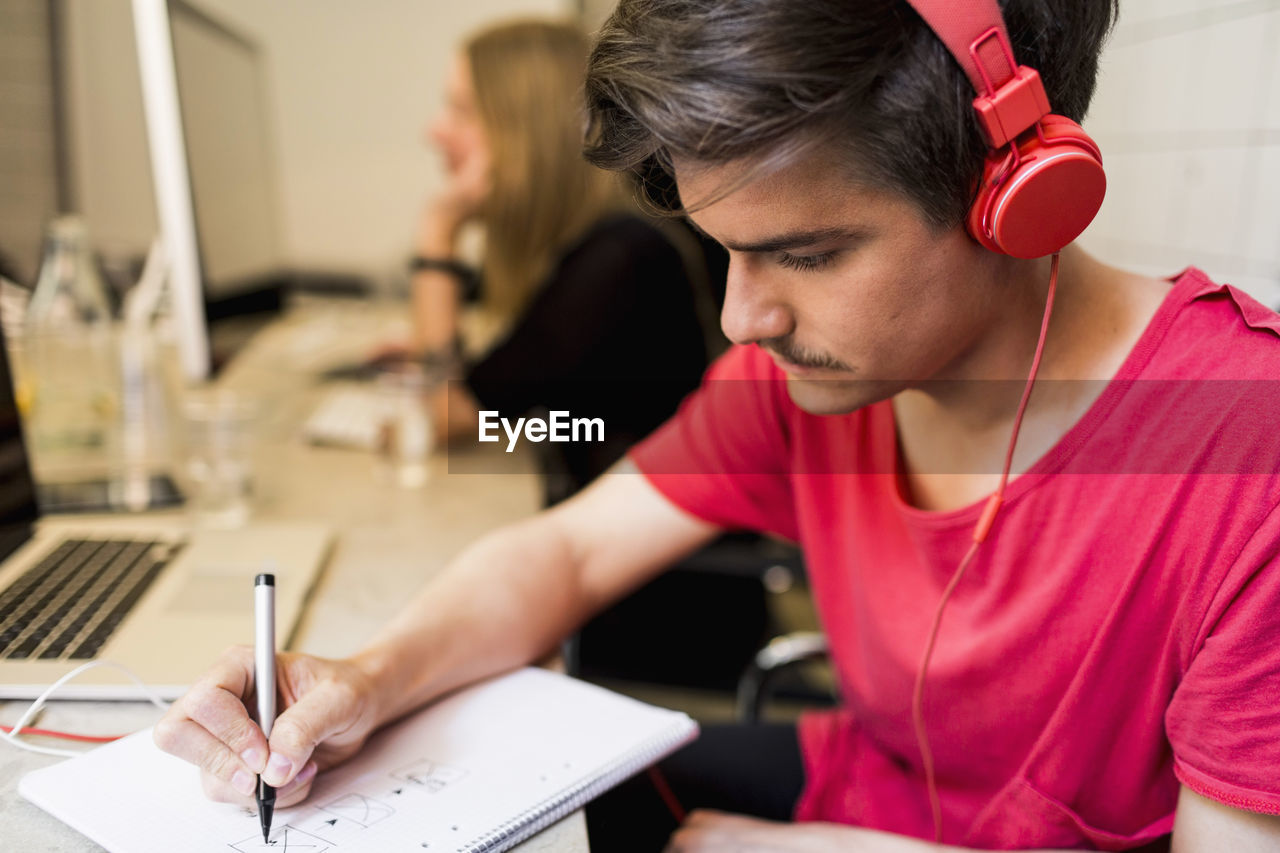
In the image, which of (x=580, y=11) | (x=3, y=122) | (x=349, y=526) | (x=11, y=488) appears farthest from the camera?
(x=580, y=11)

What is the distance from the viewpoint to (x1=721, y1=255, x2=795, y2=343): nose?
2.19 feet

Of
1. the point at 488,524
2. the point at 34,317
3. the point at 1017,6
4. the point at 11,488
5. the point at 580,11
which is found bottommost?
the point at 488,524

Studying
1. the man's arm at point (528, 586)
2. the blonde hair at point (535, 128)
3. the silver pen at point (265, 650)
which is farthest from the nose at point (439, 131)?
the silver pen at point (265, 650)

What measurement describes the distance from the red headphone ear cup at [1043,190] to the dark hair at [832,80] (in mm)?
18

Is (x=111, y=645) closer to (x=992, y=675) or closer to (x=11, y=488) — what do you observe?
(x=11, y=488)

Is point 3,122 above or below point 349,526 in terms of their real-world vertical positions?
above

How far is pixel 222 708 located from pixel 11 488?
544 millimetres

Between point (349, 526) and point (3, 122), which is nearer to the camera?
point (349, 526)

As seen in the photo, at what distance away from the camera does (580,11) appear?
10.1ft

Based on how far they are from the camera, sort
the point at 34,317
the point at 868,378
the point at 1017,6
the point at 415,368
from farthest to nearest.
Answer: the point at 415,368 < the point at 34,317 < the point at 868,378 < the point at 1017,6

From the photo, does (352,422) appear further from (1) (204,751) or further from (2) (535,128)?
(1) (204,751)

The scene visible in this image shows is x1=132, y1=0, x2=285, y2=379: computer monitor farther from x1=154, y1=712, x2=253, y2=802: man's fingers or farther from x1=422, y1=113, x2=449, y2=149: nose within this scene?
x1=154, y1=712, x2=253, y2=802: man's fingers

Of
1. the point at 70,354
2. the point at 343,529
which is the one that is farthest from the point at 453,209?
the point at 343,529

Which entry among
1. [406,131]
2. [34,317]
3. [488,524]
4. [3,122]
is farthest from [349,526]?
[406,131]
